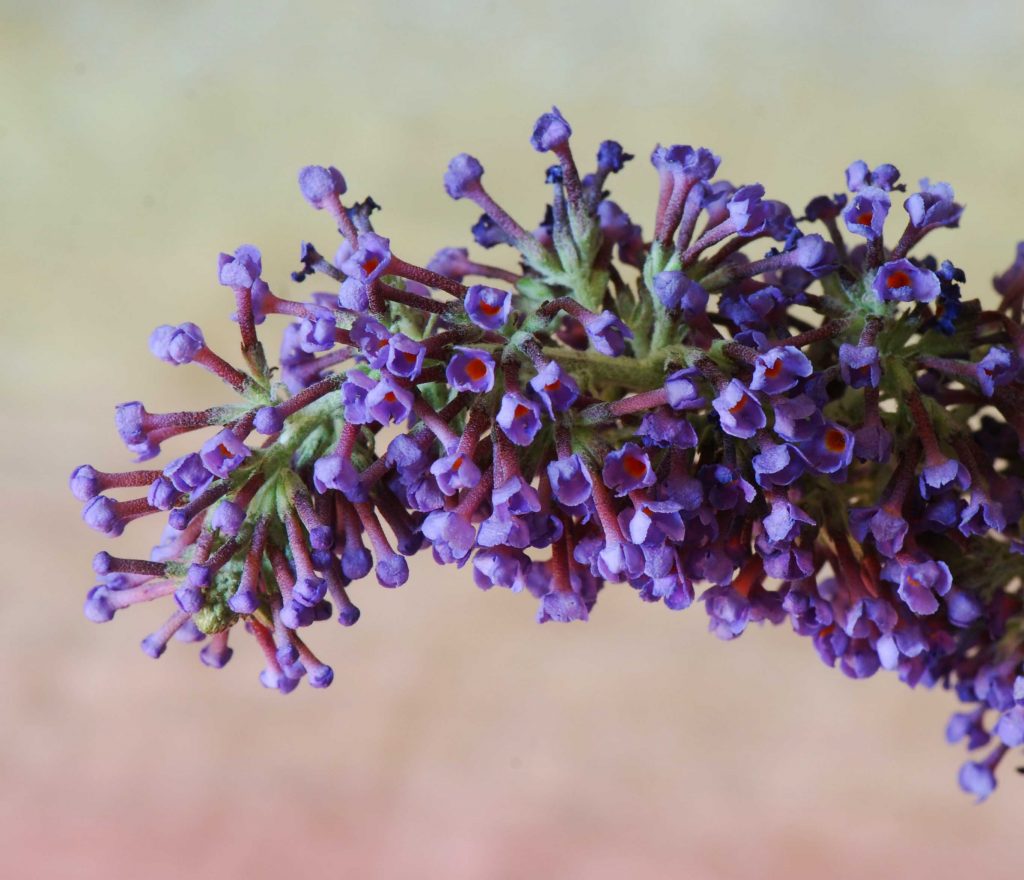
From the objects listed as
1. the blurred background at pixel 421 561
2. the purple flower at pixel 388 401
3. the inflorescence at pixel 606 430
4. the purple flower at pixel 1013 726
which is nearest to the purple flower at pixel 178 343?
the inflorescence at pixel 606 430

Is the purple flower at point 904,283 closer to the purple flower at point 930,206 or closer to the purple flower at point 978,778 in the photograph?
the purple flower at point 930,206

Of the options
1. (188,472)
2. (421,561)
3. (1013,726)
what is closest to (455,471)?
(188,472)

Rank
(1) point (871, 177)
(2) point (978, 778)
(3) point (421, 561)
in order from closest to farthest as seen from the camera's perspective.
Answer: (1) point (871, 177) < (2) point (978, 778) < (3) point (421, 561)

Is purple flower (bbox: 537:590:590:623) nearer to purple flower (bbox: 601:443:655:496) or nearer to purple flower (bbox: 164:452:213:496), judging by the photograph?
purple flower (bbox: 601:443:655:496)

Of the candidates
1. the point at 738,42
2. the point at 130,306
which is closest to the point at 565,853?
the point at 130,306

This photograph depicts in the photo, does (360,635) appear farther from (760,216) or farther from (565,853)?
(760,216)

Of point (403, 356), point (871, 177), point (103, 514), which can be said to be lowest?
point (103, 514)

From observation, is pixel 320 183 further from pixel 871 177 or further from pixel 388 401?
pixel 871 177
